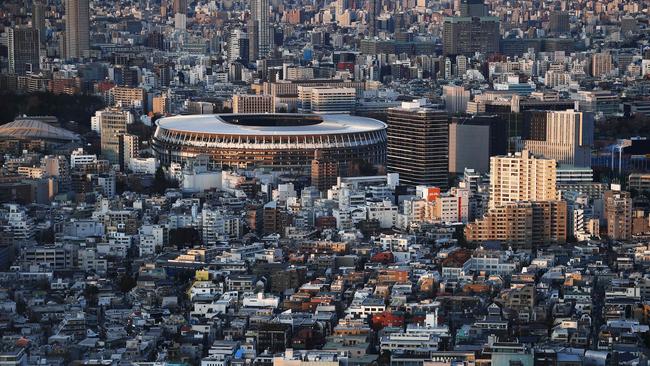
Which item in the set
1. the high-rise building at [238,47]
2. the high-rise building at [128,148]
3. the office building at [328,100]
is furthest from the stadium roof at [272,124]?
the high-rise building at [238,47]

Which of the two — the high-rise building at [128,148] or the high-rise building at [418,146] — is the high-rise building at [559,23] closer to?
the high-rise building at [128,148]

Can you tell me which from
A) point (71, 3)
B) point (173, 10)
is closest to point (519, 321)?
point (71, 3)

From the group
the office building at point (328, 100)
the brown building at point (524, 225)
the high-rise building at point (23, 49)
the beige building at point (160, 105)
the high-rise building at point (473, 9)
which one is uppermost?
→ the high-rise building at point (473, 9)

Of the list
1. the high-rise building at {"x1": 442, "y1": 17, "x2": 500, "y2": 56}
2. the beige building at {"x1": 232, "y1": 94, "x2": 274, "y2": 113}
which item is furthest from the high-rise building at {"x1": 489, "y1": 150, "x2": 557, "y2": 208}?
the high-rise building at {"x1": 442, "y1": 17, "x2": 500, "y2": 56}

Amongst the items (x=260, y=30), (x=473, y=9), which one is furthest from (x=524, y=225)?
(x=473, y=9)

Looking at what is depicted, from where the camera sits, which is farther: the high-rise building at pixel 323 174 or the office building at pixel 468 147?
the office building at pixel 468 147

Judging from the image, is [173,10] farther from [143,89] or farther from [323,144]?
[323,144]

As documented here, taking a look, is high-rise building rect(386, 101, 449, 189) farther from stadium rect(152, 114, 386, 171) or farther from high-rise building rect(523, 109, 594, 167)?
high-rise building rect(523, 109, 594, 167)
